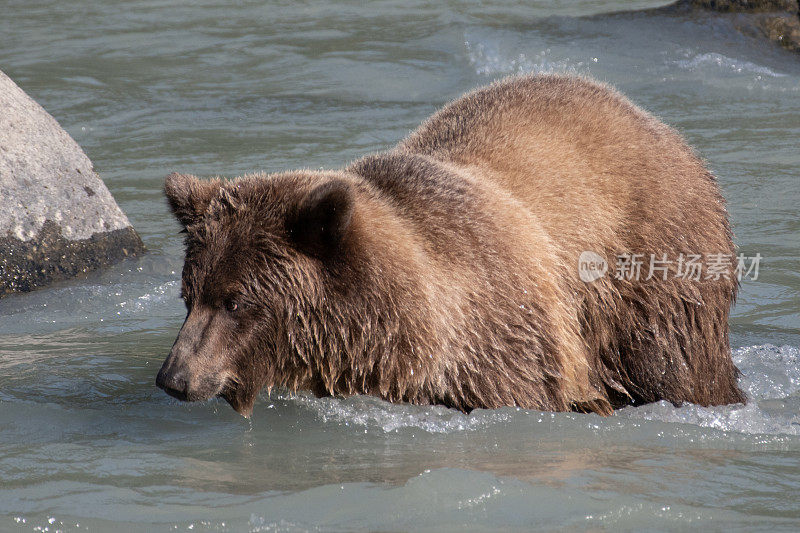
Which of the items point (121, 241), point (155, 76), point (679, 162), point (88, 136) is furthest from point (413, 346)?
point (155, 76)

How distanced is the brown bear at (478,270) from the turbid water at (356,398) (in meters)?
0.24

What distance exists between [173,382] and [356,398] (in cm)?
89

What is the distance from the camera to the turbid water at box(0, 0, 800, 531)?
4348 mm

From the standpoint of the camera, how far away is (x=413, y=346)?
5.01 metres

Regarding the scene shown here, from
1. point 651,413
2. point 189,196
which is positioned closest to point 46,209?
point 189,196

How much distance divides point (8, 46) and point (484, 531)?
14900 mm

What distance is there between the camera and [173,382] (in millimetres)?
4750

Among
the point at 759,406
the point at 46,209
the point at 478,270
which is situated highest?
the point at 478,270

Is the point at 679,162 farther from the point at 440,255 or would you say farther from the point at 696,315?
the point at 440,255

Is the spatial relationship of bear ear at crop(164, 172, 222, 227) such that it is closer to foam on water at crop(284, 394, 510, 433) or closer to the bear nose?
the bear nose

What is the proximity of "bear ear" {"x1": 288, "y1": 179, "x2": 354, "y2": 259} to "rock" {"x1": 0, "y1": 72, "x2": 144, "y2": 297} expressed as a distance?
3695 millimetres

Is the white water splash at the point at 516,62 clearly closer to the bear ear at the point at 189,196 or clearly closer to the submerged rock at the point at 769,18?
the submerged rock at the point at 769,18

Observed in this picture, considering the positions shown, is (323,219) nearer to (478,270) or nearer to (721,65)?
(478,270)

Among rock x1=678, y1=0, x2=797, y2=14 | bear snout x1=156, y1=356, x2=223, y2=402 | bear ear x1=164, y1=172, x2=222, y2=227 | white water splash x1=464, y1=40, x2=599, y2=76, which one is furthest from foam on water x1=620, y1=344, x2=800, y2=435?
rock x1=678, y1=0, x2=797, y2=14
